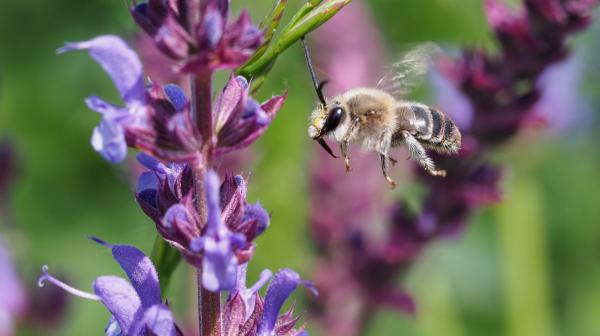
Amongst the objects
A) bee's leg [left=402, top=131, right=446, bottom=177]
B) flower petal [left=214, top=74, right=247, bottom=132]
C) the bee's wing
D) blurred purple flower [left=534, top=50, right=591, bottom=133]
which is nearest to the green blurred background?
blurred purple flower [left=534, top=50, right=591, bottom=133]

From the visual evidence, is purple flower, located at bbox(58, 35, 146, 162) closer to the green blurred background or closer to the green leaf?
the green leaf

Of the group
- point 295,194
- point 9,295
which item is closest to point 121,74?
point 9,295

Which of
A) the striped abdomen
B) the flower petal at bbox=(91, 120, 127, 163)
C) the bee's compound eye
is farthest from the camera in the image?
the striped abdomen

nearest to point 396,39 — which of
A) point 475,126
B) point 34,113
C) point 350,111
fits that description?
point 34,113

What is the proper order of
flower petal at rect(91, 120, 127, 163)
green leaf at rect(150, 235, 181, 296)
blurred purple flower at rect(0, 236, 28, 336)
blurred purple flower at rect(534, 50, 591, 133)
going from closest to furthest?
1. flower petal at rect(91, 120, 127, 163)
2. green leaf at rect(150, 235, 181, 296)
3. blurred purple flower at rect(0, 236, 28, 336)
4. blurred purple flower at rect(534, 50, 591, 133)

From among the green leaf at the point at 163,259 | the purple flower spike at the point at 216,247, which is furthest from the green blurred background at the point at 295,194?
the purple flower spike at the point at 216,247

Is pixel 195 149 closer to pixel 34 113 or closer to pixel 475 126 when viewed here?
pixel 475 126

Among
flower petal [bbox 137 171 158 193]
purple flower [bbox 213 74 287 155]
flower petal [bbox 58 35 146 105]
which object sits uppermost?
flower petal [bbox 58 35 146 105]
